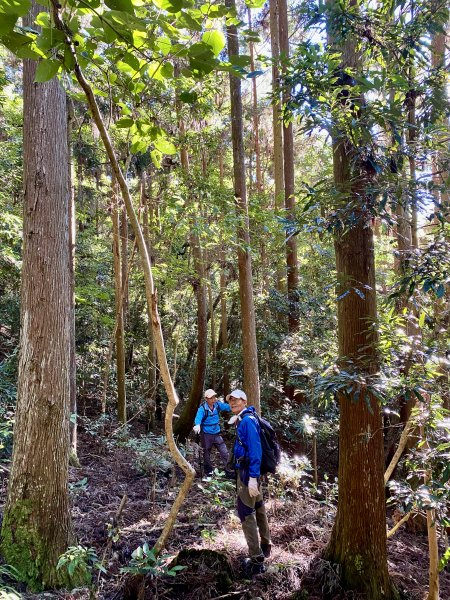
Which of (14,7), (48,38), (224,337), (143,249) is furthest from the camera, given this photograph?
(224,337)

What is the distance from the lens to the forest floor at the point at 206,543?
3678 millimetres

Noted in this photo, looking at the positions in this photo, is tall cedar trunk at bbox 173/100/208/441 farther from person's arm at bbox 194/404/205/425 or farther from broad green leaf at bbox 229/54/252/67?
broad green leaf at bbox 229/54/252/67

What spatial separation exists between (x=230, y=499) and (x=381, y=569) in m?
2.46

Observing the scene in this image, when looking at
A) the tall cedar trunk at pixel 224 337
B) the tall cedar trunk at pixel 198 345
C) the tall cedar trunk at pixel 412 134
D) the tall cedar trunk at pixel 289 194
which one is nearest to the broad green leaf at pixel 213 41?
the tall cedar trunk at pixel 412 134

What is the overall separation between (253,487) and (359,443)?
1129 millimetres

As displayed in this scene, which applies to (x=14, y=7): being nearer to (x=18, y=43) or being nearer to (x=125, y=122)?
(x=18, y=43)

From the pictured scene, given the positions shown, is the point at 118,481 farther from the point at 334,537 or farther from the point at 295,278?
the point at 295,278

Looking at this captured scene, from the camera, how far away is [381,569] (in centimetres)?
411

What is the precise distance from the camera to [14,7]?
95 centimetres

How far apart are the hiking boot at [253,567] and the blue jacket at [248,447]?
0.78 meters

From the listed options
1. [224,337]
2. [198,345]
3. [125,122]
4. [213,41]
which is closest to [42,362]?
[125,122]

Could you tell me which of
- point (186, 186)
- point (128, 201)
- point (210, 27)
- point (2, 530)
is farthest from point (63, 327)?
point (186, 186)

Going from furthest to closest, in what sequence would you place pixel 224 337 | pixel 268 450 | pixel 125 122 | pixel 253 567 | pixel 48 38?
pixel 224 337, pixel 268 450, pixel 253 567, pixel 125 122, pixel 48 38

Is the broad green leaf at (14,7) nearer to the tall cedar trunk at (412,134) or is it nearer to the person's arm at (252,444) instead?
the tall cedar trunk at (412,134)
